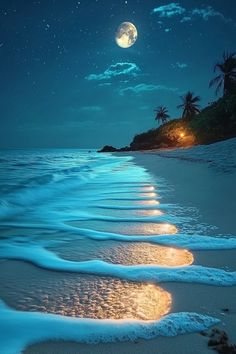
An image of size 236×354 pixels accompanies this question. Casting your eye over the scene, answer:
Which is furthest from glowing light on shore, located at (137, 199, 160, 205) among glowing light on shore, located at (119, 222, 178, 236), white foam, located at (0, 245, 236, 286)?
white foam, located at (0, 245, 236, 286)

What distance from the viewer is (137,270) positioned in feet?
9.96

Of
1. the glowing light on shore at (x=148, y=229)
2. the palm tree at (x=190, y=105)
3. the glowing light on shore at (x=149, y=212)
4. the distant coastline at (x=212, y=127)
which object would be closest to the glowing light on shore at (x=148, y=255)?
the glowing light on shore at (x=148, y=229)

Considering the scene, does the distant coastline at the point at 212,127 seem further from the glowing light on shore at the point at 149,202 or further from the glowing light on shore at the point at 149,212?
the glowing light on shore at the point at 149,212

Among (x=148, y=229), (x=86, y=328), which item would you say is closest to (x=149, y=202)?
(x=148, y=229)

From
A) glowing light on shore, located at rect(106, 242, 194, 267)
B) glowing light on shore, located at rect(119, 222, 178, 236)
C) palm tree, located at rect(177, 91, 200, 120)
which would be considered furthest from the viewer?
palm tree, located at rect(177, 91, 200, 120)

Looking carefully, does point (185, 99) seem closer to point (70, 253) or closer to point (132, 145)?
point (132, 145)

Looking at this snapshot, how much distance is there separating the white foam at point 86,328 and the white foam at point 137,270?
62cm

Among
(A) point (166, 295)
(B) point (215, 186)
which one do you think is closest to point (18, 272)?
(A) point (166, 295)

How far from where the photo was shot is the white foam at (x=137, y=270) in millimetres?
2795

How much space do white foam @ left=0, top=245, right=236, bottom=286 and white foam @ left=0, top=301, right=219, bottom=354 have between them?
622 mm

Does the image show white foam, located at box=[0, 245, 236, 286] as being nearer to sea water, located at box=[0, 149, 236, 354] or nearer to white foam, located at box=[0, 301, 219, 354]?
sea water, located at box=[0, 149, 236, 354]

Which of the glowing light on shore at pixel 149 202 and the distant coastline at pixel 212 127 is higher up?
the distant coastline at pixel 212 127

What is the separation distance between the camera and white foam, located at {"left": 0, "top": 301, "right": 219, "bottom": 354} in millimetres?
1983

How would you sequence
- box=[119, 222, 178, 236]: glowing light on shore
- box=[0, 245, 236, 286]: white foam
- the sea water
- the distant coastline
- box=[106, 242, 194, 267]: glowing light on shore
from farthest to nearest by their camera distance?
the distant coastline, box=[119, 222, 178, 236]: glowing light on shore, box=[106, 242, 194, 267]: glowing light on shore, box=[0, 245, 236, 286]: white foam, the sea water
